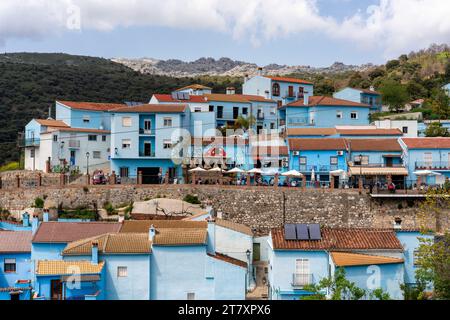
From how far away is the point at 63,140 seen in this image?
152ft

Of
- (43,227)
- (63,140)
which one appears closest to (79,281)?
(43,227)

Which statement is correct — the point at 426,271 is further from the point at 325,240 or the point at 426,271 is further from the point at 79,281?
the point at 79,281

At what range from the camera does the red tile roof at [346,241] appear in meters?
26.6

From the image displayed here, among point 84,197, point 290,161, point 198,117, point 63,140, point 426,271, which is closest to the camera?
point 426,271

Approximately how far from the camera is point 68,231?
2930 cm

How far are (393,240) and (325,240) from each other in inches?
107

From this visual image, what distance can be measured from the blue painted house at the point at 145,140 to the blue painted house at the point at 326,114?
11876mm

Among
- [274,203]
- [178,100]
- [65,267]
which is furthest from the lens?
[178,100]

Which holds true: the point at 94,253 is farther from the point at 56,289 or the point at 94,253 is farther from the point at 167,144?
the point at 167,144

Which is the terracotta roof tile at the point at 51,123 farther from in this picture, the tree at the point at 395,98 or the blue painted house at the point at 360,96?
the tree at the point at 395,98

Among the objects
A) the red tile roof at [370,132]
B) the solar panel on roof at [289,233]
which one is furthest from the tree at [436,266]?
the red tile roof at [370,132]

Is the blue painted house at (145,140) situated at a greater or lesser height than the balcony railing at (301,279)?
greater

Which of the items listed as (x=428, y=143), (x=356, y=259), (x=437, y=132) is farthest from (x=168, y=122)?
(x=356, y=259)

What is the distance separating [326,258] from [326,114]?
2941 centimetres
